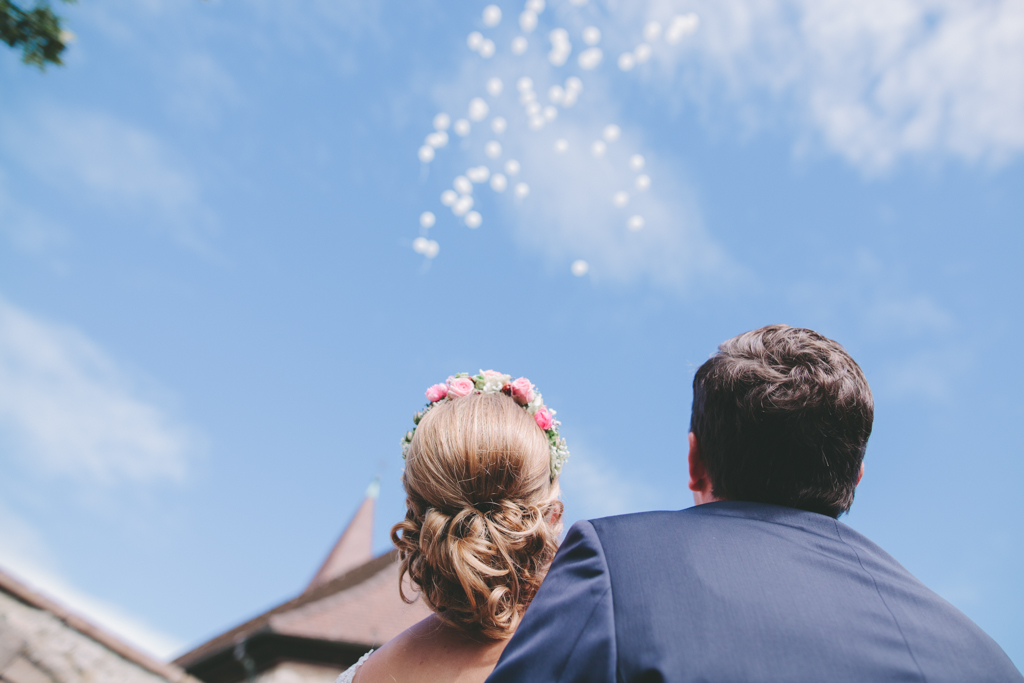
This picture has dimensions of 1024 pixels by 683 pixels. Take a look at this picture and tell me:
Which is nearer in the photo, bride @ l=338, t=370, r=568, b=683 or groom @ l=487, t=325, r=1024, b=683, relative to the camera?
groom @ l=487, t=325, r=1024, b=683

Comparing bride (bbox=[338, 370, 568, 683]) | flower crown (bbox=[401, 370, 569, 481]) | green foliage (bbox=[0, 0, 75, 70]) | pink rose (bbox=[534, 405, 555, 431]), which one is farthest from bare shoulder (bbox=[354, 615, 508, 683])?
green foliage (bbox=[0, 0, 75, 70])

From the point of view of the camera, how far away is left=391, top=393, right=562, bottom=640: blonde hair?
221 centimetres

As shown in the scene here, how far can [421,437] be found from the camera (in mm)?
2584

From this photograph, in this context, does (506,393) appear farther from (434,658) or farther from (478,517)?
(434,658)

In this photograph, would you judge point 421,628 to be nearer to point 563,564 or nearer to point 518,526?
point 518,526

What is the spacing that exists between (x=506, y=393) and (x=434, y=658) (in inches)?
54.3

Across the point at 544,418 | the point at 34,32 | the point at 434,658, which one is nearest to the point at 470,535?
the point at 434,658

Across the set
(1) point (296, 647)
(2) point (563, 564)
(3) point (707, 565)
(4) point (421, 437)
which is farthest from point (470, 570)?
(1) point (296, 647)

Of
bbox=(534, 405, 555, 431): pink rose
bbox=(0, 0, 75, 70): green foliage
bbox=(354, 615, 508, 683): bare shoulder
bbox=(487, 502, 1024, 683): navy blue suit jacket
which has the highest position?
bbox=(0, 0, 75, 70): green foliage

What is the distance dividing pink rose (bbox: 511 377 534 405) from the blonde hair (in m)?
0.37

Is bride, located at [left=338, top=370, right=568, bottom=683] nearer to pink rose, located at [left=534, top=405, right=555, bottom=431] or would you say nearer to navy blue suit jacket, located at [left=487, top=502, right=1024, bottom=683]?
pink rose, located at [left=534, top=405, right=555, bottom=431]

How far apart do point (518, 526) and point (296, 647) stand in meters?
11.9

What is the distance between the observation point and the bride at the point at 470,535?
2.18 m

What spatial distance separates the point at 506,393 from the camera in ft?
10.3
